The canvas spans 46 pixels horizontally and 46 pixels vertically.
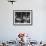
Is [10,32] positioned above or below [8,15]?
below

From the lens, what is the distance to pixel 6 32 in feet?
16.2

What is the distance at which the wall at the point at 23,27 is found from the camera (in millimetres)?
4855

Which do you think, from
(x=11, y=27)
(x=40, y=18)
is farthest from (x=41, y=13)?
(x=11, y=27)

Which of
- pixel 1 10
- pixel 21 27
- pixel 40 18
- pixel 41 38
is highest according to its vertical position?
pixel 1 10

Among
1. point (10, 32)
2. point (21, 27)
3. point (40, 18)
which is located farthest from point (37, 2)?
point (10, 32)

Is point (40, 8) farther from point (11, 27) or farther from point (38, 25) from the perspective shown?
point (11, 27)

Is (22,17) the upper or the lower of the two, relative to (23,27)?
upper

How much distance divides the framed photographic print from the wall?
0.11 m

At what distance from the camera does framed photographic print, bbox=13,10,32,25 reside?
4875mm

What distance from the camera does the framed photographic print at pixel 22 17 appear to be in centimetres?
488

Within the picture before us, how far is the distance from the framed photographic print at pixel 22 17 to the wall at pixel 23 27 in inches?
4.4

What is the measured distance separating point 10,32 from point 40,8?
1418 mm

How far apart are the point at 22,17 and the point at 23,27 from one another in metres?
0.37

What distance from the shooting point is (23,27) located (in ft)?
16.1
